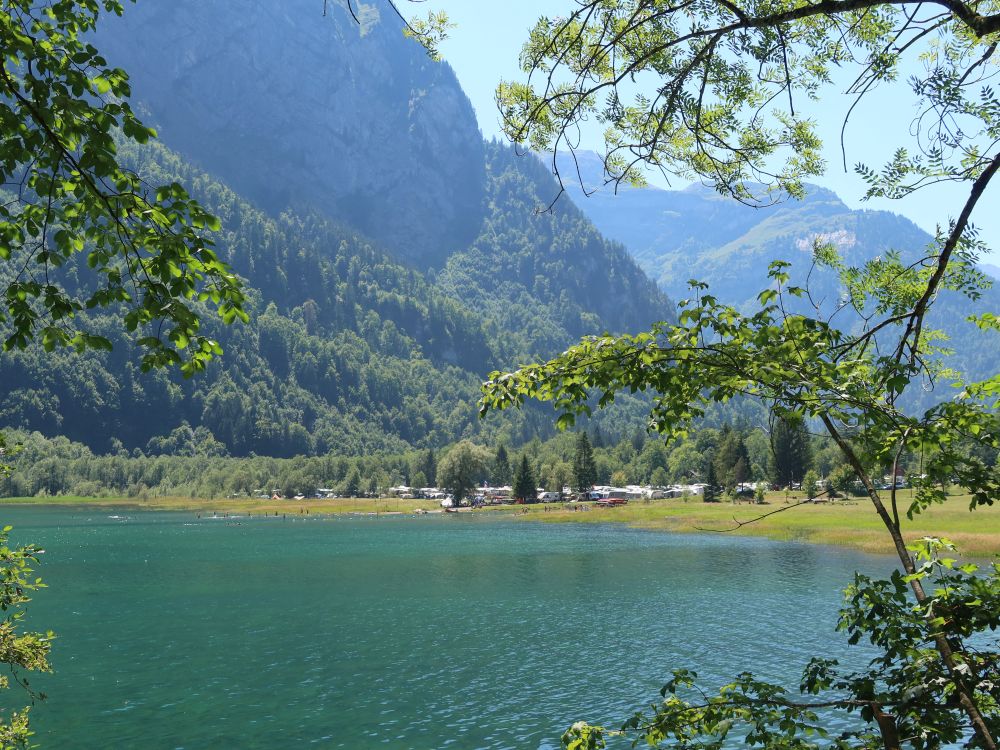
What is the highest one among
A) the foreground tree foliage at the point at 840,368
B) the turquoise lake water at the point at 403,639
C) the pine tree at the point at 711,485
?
the foreground tree foliage at the point at 840,368

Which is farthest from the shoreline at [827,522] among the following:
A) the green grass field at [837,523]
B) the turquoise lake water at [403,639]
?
the turquoise lake water at [403,639]

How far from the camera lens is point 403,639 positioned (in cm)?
3959

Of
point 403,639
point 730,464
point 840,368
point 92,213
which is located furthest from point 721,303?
point 730,464

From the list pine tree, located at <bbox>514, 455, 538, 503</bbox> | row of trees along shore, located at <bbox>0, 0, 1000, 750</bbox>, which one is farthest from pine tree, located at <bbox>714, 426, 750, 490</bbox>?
row of trees along shore, located at <bbox>0, 0, 1000, 750</bbox>

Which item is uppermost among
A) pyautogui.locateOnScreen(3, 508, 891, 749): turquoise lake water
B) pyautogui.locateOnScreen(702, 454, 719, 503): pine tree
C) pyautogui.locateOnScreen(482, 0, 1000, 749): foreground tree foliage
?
pyautogui.locateOnScreen(482, 0, 1000, 749): foreground tree foliage

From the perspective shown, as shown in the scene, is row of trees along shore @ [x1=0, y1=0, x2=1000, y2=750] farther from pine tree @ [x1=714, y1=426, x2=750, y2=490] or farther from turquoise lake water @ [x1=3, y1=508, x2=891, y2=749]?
pine tree @ [x1=714, y1=426, x2=750, y2=490]

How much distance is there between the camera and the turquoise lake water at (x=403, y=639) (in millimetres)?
26375

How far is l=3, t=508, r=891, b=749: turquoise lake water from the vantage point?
26.4 m

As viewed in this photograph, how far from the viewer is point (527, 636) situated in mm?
40469

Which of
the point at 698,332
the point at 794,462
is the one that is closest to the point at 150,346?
the point at 698,332

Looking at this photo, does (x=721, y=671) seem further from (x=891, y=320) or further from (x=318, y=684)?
(x=891, y=320)

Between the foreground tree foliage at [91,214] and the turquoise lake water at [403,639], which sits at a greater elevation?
the foreground tree foliage at [91,214]

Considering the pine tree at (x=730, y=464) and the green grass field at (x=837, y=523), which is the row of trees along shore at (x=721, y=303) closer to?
the green grass field at (x=837, y=523)

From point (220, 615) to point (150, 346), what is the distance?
46.3 m
